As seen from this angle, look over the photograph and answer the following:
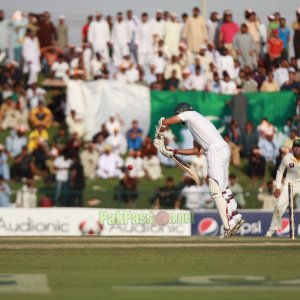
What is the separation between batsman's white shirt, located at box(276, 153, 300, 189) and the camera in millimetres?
21734

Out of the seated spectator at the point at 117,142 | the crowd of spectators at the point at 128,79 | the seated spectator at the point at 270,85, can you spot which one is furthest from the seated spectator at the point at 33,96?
the seated spectator at the point at 270,85

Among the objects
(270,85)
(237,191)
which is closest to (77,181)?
(237,191)

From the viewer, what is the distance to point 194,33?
32656 mm

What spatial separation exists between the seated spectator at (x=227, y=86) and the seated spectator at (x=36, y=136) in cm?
494

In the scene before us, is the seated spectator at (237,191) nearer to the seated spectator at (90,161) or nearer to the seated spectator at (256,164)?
the seated spectator at (256,164)

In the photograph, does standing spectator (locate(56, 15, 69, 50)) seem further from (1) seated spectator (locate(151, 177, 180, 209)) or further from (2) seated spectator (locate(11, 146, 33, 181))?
(1) seated spectator (locate(151, 177, 180, 209))

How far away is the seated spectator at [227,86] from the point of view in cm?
3141

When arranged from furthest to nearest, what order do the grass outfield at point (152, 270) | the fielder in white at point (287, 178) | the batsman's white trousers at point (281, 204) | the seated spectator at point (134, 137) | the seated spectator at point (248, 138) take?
1. the seated spectator at point (248, 138)
2. the seated spectator at point (134, 137)
3. the batsman's white trousers at point (281, 204)
4. the fielder in white at point (287, 178)
5. the grass outfield at point (152, 270)

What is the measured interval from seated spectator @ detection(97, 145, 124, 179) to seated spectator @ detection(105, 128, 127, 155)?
1.92 feet

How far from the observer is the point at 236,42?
3238 cm

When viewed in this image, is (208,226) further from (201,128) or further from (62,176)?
(201,128)

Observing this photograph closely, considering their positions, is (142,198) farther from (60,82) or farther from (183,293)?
(183,293)

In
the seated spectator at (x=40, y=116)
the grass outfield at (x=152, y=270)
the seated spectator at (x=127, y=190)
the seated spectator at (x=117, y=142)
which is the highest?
the seated spectator at (x=40, y=116)

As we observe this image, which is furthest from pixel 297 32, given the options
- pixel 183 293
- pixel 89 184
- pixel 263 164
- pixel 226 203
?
pixel 183 293
